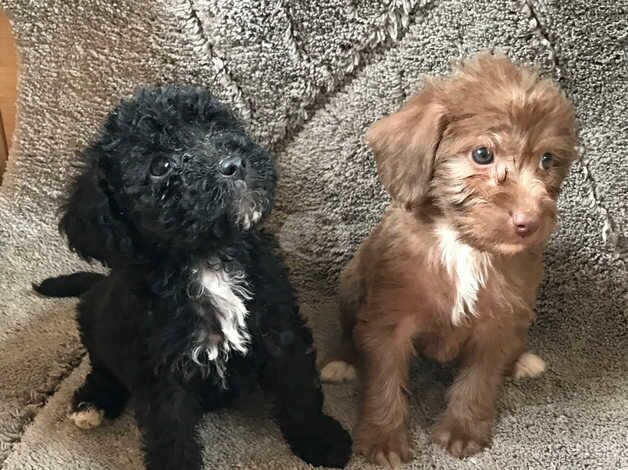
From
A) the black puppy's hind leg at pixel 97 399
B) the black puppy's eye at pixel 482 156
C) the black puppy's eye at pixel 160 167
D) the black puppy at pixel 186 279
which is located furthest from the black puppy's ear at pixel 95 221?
the black puppy's eye at pixel 482 156

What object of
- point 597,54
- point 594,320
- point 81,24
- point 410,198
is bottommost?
point 594,320

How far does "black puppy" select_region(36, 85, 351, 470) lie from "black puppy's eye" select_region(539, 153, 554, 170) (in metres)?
0.56

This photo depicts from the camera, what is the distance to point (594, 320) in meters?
2.25

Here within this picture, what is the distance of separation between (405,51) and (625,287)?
913 mm

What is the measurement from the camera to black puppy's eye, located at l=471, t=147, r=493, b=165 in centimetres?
160

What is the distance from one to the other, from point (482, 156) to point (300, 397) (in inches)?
26.7

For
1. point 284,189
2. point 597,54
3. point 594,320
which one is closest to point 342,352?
point 284,189

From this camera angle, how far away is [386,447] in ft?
6.19

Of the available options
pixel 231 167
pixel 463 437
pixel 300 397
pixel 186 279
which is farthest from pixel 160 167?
pixel 463 437

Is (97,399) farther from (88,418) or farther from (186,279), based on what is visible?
(186,279)

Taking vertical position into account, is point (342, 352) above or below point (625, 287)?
above

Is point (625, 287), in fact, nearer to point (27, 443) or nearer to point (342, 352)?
point (342, 352)

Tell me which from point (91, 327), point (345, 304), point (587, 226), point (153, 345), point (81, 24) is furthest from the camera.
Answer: point (81, 24)

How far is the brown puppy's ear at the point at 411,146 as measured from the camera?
1.64m
